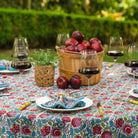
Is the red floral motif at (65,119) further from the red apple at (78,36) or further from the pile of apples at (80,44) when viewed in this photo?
the red apple at (78,36)

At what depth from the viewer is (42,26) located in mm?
11359

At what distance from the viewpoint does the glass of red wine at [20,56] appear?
7.06ft

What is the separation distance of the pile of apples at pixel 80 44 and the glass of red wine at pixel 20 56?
1.29 feet

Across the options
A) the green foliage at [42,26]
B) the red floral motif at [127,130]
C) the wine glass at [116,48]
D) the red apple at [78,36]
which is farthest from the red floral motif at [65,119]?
the green foliage at [42,26]

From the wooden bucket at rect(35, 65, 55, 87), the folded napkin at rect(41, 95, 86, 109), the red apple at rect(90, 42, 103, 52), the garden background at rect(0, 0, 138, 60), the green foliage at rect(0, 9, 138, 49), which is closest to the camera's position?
the folded napkin at rect(41, 95, 86, 109)

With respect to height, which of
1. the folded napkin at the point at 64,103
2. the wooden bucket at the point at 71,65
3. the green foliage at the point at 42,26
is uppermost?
the green foliage at the point at 42,26

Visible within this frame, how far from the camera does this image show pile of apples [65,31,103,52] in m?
2.35

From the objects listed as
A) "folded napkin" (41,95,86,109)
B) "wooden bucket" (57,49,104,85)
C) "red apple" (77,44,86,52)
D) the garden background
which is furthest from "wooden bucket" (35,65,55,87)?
the garden background

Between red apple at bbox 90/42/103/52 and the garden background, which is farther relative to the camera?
the garden background

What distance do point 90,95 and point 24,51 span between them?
76cm

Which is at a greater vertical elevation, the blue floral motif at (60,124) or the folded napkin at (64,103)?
the folded napkin at (64,103)

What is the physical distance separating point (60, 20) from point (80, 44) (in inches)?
385

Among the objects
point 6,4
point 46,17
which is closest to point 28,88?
point 46,17

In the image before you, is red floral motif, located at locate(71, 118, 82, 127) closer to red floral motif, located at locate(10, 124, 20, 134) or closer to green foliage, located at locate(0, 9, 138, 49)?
red floral motif, located at locate(10, 124, 20, 134)
